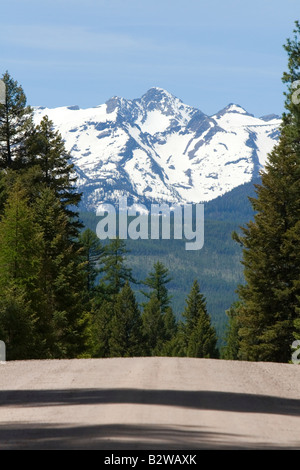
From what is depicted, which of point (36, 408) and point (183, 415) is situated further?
point (36, 408)

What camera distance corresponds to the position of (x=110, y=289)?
94312 millimetres

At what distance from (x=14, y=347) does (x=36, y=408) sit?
68.0ft

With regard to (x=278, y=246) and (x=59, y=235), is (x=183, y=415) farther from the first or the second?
(x=59, y=235)

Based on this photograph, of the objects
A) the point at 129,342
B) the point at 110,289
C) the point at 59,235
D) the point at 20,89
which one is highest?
the point at 20,89

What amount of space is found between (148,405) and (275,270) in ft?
90.2

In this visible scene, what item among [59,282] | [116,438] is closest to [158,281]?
[59,282]

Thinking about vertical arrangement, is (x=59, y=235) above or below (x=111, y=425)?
above

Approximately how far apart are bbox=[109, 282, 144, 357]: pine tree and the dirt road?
72.4 meters

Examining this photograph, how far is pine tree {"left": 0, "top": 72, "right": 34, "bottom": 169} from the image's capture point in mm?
56250

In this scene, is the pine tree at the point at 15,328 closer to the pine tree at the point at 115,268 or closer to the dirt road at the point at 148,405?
the dirt road at the point at 148,405

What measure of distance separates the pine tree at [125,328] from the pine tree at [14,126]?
41280mm

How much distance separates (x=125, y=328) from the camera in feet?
Result: 320
